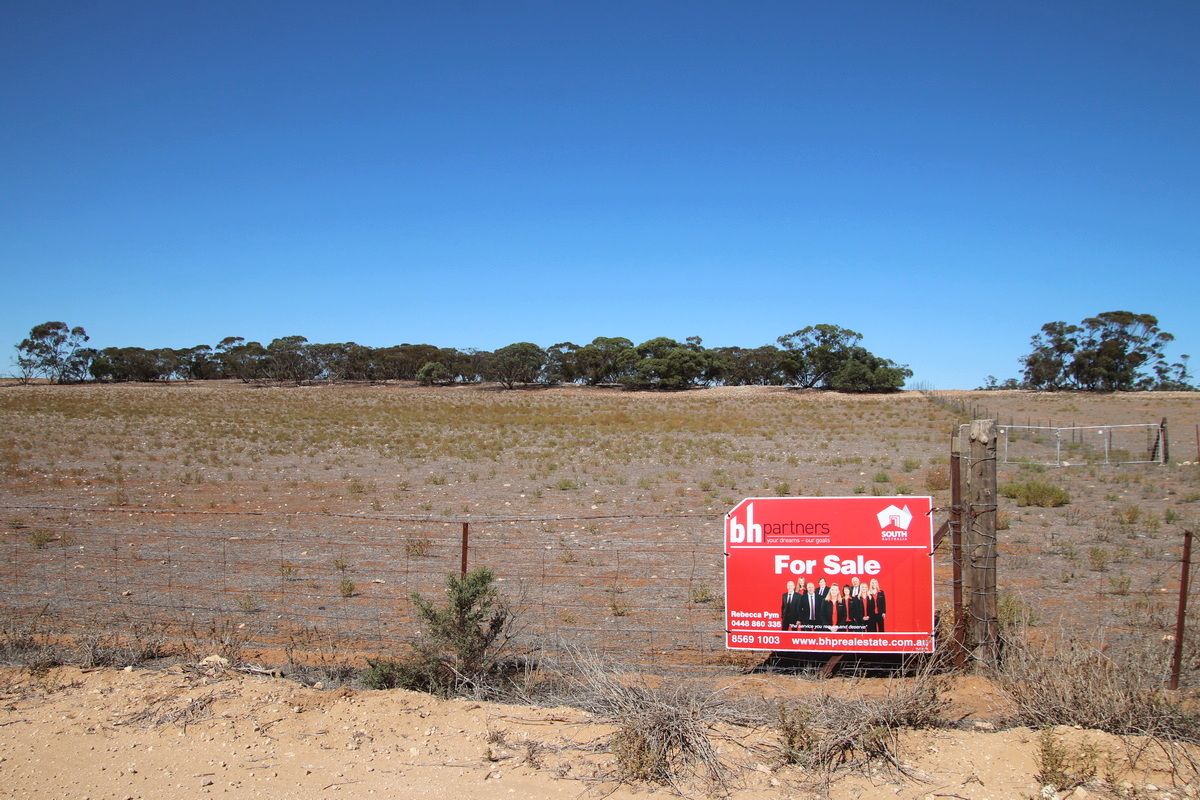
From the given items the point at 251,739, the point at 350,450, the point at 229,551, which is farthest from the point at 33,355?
the point at 251,739

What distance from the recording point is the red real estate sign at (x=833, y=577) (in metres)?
5.98

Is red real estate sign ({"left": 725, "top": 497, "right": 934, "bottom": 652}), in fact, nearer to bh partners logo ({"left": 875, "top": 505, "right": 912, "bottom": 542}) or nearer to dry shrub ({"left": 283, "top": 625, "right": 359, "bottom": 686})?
bh partners logo ({"left": 875, "top": 505, "right": 912, "bottom": 542})

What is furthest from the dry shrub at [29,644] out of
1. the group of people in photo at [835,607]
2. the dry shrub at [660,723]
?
the group of people in photo at [835,607]

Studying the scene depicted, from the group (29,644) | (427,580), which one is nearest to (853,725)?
(427,580)

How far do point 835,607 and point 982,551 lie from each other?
1189mm

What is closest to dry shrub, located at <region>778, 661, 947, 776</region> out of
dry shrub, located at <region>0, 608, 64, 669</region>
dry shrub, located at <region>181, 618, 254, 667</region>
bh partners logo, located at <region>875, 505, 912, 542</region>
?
bh partners logo, located at <region>875, 505, 912, 542</region>

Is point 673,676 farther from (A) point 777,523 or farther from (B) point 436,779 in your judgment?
(B) point 436,779

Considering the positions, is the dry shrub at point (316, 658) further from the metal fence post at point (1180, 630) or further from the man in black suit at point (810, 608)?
the metal fence post at point (1180, 630)

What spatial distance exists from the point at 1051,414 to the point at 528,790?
189 feet

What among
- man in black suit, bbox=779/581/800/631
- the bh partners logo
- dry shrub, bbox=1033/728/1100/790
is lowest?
dry shrub, bbox=1033/728/1100/790

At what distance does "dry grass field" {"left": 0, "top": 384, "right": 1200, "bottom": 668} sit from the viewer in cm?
836

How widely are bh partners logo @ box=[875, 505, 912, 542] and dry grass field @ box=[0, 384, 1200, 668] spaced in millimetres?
1774

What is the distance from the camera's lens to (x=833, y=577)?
6070 mm

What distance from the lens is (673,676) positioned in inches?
249
